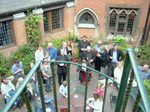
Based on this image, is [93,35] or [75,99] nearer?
[75,99]

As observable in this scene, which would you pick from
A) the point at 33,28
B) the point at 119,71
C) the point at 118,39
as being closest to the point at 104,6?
the point at 118,39

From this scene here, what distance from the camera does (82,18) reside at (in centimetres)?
1082

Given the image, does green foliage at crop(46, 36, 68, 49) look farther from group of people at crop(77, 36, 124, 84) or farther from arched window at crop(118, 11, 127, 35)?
arched window at crop(118, 11, 127, 35)

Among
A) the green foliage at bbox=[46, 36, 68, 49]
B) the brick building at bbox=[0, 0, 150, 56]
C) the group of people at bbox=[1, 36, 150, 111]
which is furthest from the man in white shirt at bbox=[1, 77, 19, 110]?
the green foliage at bbox=[46, 36, 68, 49]

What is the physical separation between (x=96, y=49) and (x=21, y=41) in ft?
12.2

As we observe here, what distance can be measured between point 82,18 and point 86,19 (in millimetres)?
241

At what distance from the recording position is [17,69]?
21.9 feet

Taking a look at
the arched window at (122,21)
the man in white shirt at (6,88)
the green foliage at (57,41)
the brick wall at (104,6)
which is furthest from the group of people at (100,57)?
the arched window at (122,21)

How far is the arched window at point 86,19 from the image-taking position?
10716 millimetres

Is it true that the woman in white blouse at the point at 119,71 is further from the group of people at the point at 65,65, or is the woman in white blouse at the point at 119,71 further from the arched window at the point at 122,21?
the arched window at the point at 122,21

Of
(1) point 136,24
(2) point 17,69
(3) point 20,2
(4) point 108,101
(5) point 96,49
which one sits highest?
(3) point 20,2

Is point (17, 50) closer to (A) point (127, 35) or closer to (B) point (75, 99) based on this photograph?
(B) point (75, 99)

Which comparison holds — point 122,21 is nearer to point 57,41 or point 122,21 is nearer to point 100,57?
point 57,41

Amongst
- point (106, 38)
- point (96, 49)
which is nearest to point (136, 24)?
point (106, 38)
